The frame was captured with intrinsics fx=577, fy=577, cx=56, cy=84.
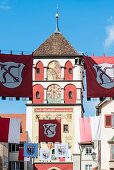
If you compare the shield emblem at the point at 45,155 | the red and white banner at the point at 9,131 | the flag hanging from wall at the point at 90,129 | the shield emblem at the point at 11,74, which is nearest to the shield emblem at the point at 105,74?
the shield emblem at the point at 11,74

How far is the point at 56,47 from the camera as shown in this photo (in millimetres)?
76312

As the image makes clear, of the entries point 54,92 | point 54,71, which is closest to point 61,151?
point 54,92

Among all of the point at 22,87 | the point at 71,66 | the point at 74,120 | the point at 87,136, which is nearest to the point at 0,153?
the point at 74,120

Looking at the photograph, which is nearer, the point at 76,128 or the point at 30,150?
the point at 30,150

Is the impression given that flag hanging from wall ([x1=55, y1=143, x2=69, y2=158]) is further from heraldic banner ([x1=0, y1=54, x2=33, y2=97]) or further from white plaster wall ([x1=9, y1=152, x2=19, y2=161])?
heraldic banner ([x1=0, y1=54, x2=33, y2=97])

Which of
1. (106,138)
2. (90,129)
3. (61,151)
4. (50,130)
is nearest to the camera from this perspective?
(90,129)

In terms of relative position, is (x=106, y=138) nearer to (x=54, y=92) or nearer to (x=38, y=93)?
(x=54, y=92)

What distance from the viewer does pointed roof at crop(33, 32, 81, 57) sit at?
74.8 m

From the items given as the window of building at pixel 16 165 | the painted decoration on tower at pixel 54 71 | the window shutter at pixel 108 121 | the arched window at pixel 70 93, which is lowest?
the window of building at pixel 16 165

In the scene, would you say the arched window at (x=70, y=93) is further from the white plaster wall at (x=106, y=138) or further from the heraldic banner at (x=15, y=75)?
the heraldic banner at (x=15, y=75)

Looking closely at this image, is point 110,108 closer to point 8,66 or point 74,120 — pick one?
point 74,120

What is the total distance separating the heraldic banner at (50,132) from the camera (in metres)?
47.3

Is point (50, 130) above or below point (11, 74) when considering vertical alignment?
below

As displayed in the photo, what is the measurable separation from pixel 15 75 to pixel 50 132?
13867mm
